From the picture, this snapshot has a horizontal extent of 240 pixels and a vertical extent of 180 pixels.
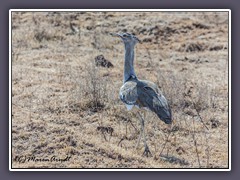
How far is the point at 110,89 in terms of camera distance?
33.6 feet

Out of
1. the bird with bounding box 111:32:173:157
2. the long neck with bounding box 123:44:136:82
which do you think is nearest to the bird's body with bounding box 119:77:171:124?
the bird with bounding box 111:32:173:157

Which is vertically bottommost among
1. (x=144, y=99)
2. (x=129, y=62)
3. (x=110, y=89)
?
(x=144, y=99)

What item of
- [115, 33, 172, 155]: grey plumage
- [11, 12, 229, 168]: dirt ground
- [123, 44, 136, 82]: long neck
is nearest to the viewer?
[115, 33, 172, 155]: grey plumage

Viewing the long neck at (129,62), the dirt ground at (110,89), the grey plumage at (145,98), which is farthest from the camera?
the long neck at (129,62)

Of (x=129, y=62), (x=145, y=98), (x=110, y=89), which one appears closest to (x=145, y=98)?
(x=145, y=98)

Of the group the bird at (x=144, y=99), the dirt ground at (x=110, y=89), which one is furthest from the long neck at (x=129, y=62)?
the dirt ground at (x=110, y=89)

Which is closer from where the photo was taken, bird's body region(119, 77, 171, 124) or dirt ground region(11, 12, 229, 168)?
bird's body region(119, 77, 171, 124)

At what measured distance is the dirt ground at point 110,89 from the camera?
839 cm

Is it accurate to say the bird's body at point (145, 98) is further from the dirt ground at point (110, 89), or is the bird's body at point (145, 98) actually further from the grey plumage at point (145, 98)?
the dirt ground at point (110, 89)

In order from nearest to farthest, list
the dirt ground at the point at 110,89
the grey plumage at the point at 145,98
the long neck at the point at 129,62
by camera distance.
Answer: the grey plumage at the point at 145,98 → the dirt ground at the point at 110,89 → the long neck at the point at 129,62

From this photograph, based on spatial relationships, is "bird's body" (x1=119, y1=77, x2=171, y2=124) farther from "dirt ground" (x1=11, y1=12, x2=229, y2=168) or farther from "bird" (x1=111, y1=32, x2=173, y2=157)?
"dirt ground" (x1=11, y1=12, x2=229, y2=168)

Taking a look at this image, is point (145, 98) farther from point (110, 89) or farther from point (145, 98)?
point (110, 89)

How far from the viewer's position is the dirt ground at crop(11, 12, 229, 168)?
27.5ft

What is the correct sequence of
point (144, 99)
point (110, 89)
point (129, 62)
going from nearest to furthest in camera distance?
point (144, 99) → point (129, 62) → point (110, 89)
